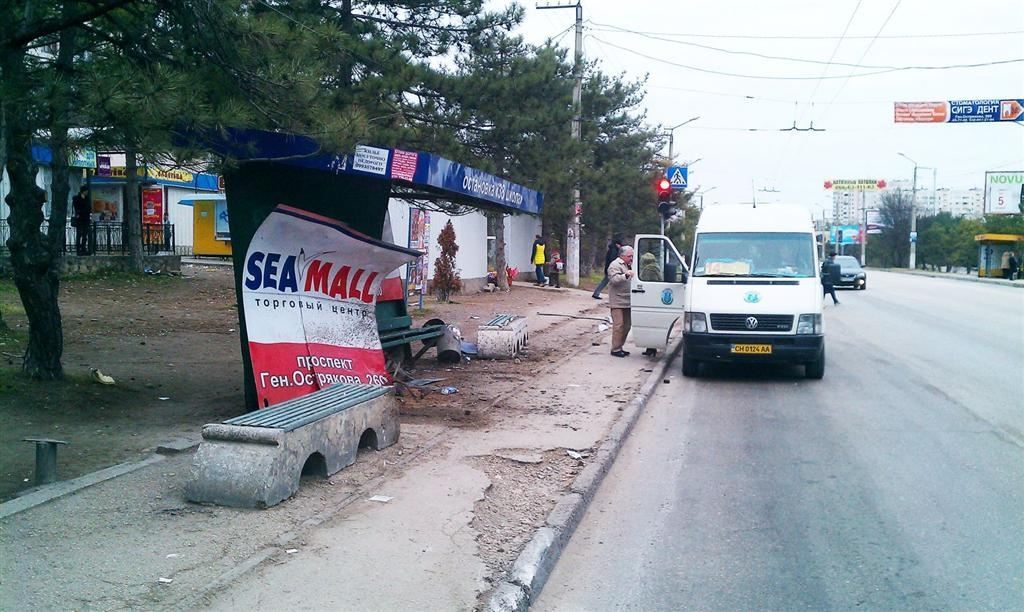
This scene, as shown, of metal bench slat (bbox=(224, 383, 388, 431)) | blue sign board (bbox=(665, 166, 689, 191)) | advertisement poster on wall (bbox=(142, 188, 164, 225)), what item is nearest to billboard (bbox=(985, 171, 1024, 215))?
blue sign board (bbox=(665, 166, 689, 191))

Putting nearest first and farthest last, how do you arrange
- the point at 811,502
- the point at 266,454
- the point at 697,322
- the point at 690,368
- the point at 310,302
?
the point at 266,454
the point at 811,502
the point at 310,302
the point at 697,322
the point at 690,368

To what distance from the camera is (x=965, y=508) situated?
22.5ft

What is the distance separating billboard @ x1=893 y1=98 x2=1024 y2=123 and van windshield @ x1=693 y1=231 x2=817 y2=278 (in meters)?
23.7

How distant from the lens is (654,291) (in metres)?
14.8

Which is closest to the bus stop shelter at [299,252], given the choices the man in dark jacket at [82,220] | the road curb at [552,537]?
the road curb at [552,537]

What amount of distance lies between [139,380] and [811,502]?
25.5 ft

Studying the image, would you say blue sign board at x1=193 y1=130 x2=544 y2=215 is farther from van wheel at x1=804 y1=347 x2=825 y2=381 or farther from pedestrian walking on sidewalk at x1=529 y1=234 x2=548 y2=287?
pedestrian walking on sidewalk at x1=529 y1=234 x2=548 y2=287

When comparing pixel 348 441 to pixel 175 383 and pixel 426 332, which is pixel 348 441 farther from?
pixel 426 332

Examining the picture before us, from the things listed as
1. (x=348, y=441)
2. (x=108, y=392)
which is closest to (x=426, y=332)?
(x=108, y=392)

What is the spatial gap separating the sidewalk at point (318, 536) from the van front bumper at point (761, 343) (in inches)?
188

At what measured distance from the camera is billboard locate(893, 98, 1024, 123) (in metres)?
A: 32.5

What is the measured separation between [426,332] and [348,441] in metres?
5.83

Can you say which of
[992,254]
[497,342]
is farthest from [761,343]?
[992,254]

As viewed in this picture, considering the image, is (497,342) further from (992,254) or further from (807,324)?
(992,254)
